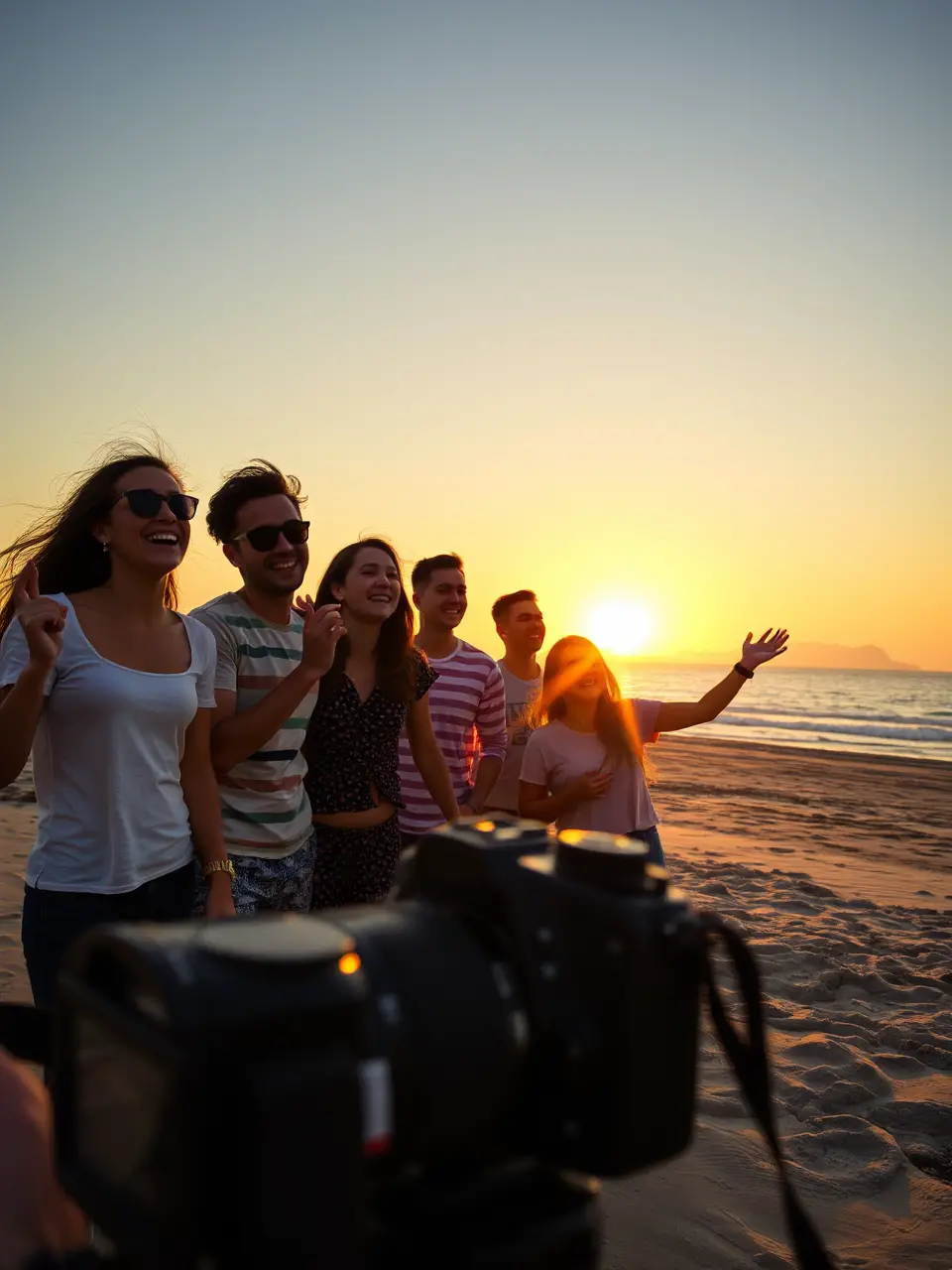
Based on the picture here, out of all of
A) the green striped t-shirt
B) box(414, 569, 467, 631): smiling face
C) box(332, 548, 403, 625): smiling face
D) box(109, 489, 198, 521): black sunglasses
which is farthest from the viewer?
box(414, 569, 467, 631): smiling face

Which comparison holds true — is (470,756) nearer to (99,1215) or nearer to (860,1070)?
(860,1070)

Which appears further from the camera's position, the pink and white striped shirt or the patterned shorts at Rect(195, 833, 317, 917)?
the pink and white striped shirt

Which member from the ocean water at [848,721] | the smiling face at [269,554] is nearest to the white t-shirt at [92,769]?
the smiling face at [269,554]

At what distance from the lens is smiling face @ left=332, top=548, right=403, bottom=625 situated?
126 inches

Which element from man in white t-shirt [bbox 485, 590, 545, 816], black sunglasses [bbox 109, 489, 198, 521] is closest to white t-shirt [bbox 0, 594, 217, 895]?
black sunglasses [bbox 109, 489, 198, 521]

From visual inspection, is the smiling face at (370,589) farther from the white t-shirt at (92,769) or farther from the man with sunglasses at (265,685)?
the white t-shirt at (92,769)

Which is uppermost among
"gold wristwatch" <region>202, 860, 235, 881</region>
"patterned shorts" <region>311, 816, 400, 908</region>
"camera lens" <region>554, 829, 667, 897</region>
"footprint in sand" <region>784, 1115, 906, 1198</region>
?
"camera lens" <region>554, 829, 667, 897</region>

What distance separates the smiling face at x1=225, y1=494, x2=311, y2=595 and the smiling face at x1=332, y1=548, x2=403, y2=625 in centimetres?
36

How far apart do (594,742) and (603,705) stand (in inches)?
6.4

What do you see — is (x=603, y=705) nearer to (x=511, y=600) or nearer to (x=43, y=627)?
(x=511, y=600)

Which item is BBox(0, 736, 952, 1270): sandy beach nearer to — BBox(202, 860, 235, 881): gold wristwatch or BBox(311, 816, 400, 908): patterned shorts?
BBox(311, 816, 400, 908): patterned shorts

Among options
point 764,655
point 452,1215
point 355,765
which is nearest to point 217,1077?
point 452,1215

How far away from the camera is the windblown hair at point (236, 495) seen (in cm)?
287

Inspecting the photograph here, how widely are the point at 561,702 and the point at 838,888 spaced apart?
406cm
